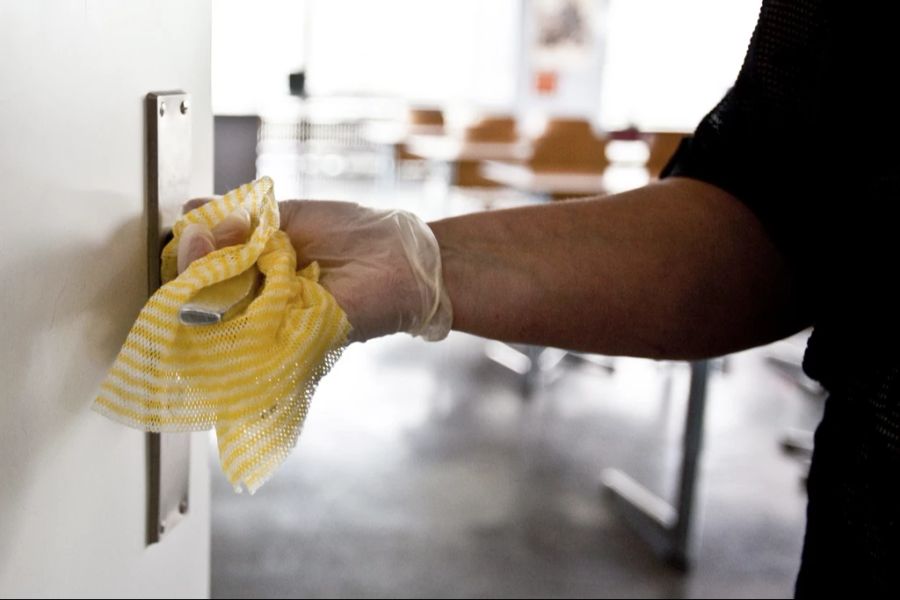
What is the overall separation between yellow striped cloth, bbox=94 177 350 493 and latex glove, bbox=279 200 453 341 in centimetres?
8

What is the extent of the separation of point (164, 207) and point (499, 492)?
2.01 m

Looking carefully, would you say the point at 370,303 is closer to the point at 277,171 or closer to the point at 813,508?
the point at 813,508

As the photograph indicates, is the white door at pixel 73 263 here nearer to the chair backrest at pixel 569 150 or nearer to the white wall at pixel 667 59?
the chair backrest at pixel 569 150

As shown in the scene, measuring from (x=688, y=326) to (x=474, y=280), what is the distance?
210 millimetres

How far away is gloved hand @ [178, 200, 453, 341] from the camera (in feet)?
2.50

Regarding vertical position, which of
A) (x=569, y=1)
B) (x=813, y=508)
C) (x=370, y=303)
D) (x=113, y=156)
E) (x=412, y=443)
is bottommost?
(x=412, y=443)

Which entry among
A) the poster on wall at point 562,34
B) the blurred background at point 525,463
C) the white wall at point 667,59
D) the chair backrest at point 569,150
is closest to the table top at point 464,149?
the blurred background at point 525,463

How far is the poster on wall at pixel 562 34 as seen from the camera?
7.45m

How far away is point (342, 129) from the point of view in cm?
942

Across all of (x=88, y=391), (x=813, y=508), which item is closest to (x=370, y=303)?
(x=88, y=391)

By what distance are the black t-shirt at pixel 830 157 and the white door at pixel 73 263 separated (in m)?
0.47

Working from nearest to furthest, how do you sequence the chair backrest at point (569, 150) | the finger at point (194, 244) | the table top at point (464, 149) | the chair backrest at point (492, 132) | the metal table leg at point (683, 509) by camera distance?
the finger at point (194, 244)
the metal table leg at point (683, 509)
the chair backrest at point (569, 150)
the table top at point (464, 149)
the chair backrest at point (492, 132)

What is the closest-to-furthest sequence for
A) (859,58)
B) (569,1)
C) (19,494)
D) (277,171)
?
(19,494) < (859,58) < (569,1) < (277,171)

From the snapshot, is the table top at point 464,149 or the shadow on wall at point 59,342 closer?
the shadow on wall at point 59,342
